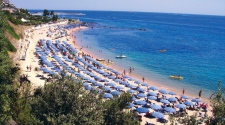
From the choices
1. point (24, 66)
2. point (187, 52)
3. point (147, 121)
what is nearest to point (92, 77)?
point (24, 66)

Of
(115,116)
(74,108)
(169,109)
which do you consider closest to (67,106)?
(74,108)

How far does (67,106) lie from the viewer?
12.8 m


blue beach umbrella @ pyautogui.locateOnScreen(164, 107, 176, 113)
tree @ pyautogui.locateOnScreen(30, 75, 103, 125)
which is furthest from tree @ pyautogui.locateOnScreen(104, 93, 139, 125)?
blue beach umbrella @ pyautogui.locateOnScreen(164, 107, 176, 113)

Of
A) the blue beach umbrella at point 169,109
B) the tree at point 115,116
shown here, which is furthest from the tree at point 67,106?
the blue beach umbrella at point 169,109

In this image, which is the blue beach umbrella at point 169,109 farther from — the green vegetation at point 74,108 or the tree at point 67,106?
the tree at point 67,106

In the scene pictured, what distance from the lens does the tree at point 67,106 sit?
1230 centimetres

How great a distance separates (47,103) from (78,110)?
1.86 metres

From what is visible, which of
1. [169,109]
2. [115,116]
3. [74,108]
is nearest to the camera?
[74,108]

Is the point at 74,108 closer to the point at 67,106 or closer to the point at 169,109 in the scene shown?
the point at 67,106

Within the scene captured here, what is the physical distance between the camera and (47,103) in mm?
12844

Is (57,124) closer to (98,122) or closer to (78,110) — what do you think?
(78,110)

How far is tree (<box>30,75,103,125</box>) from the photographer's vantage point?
12.3 meters

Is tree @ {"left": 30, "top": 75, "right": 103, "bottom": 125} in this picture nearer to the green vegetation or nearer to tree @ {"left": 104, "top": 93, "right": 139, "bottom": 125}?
the green vegetation

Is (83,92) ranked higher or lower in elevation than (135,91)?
higher
